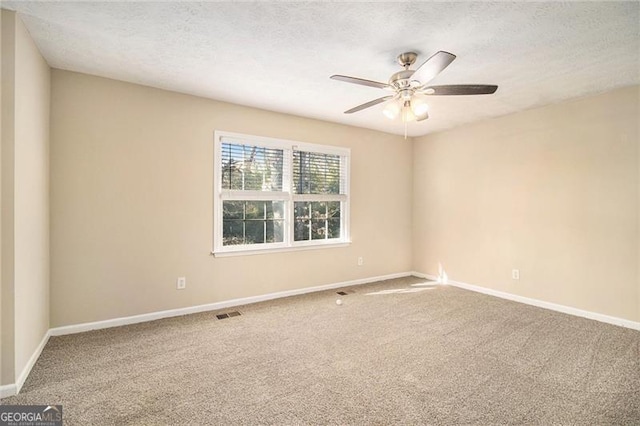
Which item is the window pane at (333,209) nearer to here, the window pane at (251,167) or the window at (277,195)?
the window at (277,195)

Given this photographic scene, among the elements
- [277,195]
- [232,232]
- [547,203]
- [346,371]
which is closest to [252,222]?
[232,232]

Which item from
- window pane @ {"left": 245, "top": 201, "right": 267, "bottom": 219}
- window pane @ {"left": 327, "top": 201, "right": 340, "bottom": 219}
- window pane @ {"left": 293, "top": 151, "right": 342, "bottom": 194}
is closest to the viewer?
window pane @ {"left": 245, "top": 201, "right": 267, "bottom": 219}

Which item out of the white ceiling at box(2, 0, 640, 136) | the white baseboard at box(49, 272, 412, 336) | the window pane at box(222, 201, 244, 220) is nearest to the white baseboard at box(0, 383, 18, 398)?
the white baseboard at box(49, 272, 412, 336)

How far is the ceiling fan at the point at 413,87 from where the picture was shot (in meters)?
2.18

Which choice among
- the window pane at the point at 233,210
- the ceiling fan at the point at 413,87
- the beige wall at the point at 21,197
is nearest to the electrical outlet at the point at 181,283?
the window pane at the point at 233,210

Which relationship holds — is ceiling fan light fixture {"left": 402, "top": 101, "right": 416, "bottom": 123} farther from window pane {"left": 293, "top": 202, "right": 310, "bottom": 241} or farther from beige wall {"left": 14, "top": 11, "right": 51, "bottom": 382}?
beige wall {"left": 14, "top": 11, "right": 51, "bottom": 382}

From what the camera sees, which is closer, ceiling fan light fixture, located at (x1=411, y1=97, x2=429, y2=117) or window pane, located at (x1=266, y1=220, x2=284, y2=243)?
ceiling fan light fixture, located at (x1=411, y1=97, x2=429, y2=117)

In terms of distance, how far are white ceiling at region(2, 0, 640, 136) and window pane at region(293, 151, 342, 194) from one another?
1127mm

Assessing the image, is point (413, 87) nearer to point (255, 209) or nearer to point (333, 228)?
point (255, 209)

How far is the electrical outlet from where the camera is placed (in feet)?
11.3

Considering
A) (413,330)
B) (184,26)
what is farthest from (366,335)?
(184,26)

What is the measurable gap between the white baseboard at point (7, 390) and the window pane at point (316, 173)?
3.19 meters

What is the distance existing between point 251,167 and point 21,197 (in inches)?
87.5

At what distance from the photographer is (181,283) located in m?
3.47
